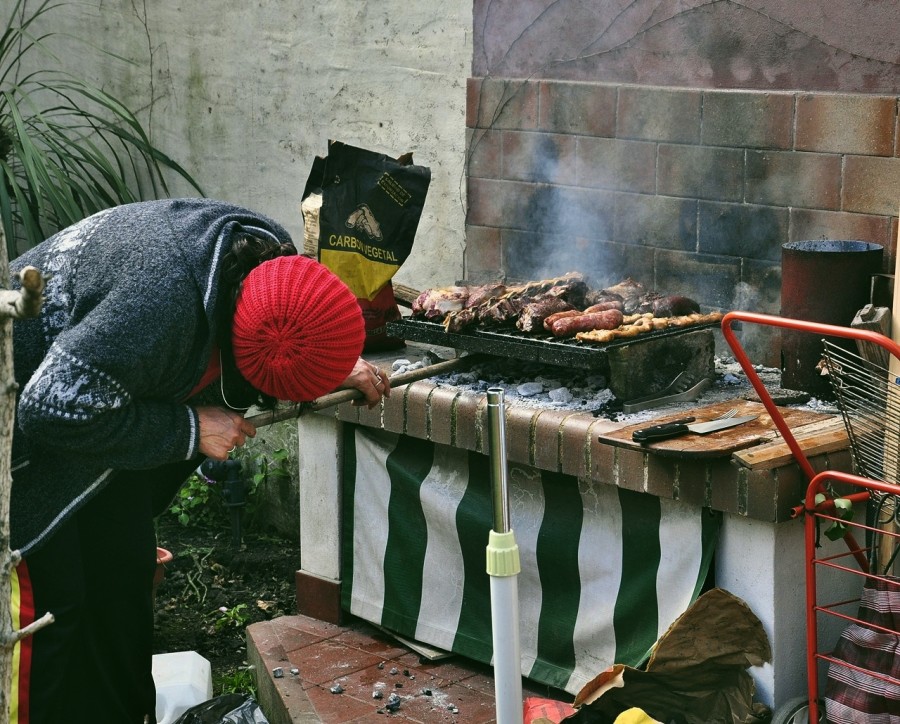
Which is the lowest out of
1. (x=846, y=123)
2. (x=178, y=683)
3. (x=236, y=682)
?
(x=236, y=682)

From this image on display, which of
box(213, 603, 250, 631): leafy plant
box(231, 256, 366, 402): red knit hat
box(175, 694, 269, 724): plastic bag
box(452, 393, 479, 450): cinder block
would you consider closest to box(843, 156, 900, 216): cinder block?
box(452, 393, 479, 450): cinder block

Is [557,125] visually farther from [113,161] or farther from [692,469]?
[113,161]

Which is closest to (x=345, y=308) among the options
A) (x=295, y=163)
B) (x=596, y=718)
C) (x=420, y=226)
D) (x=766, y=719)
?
(x=596, y=718)

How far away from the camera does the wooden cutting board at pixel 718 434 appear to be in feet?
11.8

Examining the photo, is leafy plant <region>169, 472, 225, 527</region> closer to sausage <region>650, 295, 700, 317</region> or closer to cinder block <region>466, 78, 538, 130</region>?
cinder block <region>466, 78, 538, 130</region>

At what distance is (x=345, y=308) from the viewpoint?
3.05 m

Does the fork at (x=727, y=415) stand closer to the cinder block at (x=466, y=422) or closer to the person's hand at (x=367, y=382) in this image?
the cinder block at (x=466, y=422)

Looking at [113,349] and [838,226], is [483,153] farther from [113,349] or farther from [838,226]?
[113,349]

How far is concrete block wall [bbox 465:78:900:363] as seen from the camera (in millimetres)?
4312

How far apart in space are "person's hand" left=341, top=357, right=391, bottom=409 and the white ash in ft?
1.81

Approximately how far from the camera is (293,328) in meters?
2.98

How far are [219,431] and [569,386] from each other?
1607 mm

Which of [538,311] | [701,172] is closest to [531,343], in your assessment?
[538,311]

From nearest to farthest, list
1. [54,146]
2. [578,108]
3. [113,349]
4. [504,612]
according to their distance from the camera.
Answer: [504,612] < [113,349] < [578,108] < [54,146]
